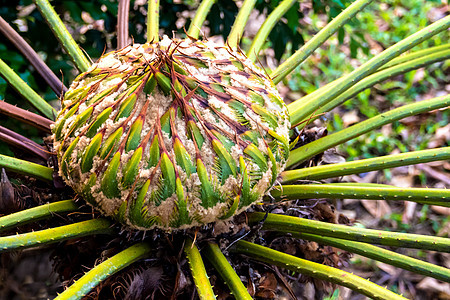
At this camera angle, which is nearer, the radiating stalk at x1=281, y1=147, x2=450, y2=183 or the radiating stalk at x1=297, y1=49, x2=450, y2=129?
the radiating stalk at x1=281, y1=147, x2=450, y2=183

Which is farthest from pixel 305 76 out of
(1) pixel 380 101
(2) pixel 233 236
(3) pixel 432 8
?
(2) pixel 233 236

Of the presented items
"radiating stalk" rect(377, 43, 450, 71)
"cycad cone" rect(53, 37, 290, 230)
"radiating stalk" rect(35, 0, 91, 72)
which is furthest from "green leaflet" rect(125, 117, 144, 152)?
"radiating stalk" rect(377, 43, 450, 71)

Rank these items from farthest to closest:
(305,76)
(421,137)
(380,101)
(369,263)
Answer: (305,76) → (380,101) → (421,137) → (369,263)

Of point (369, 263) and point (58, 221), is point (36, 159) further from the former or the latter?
point (369, 263)

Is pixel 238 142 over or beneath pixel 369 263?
over

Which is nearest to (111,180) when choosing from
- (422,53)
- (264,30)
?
(264,30)

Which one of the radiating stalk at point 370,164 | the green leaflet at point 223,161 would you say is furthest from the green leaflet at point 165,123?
the radiating stalk at point 370,164

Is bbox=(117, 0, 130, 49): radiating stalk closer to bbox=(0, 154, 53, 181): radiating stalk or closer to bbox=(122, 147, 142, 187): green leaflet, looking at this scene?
bbox=(0, 154, 53, 181): radiating stalk
